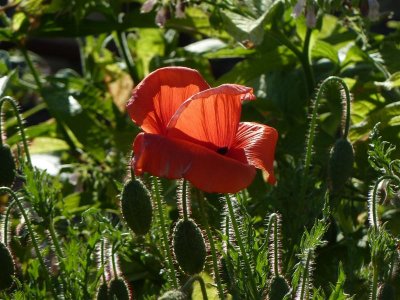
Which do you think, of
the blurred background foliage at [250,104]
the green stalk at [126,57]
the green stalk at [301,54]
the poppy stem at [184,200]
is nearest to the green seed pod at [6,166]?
the blurred background foliage at [250,104]

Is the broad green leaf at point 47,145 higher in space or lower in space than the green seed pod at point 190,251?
lower

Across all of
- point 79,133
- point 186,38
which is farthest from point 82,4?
point 186,38

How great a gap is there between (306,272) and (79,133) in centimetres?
109

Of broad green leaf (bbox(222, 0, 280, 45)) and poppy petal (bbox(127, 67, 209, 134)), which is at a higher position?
poppy petal (bbox(127, 67, 209, 134))

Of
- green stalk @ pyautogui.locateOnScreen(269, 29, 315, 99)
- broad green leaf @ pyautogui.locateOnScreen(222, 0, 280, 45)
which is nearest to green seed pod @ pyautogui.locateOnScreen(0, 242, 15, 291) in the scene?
broad green leaf @ pyautogui.locateOnScreen(222, 0, 280, 45)

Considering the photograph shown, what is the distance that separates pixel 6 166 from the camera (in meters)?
1.54

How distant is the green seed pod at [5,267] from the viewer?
4.62 ft

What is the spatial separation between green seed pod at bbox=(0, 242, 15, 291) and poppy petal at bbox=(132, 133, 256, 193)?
0.27 metres

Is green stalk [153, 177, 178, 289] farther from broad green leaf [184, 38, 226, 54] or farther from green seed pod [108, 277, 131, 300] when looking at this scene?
broad green leaf [184, 38, 226, 54]

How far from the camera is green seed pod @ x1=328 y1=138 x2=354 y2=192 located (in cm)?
150

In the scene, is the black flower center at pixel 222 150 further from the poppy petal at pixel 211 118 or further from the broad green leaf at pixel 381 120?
the broad green leaf at pixel 381 120

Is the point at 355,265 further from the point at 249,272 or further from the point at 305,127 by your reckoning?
the point at 305,127

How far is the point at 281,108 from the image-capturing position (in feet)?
7.34

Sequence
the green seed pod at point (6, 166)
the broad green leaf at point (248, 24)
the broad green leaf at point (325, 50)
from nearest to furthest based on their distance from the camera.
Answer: the green seed pod at point (6, 166) < the broad green leaf at point (248, 24) < the broad green leaf at point (325, 50)
